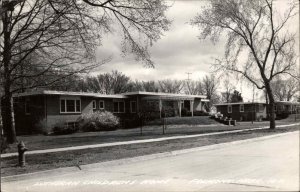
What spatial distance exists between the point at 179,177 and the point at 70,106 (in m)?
28.2

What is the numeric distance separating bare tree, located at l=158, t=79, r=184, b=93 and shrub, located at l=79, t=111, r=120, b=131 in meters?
70.3

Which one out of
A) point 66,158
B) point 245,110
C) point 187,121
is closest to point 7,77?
point 66,158

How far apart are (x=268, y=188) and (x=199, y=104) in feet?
159

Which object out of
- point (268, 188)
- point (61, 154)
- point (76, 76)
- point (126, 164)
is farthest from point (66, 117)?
point (268, 188)

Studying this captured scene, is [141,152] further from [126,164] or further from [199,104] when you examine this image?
[199,104]

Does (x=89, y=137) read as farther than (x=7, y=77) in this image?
Yes

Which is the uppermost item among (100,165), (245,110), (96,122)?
(245,110)

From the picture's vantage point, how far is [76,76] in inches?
794

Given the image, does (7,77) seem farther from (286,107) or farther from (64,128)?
(286,107)

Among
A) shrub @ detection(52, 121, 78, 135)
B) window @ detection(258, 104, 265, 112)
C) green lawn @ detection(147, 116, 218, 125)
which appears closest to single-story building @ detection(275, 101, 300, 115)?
window @ detection(258, 104, 265, 112)

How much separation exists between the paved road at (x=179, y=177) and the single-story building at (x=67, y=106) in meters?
19.7

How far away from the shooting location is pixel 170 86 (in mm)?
109188

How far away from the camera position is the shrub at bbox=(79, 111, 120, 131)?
117 feet

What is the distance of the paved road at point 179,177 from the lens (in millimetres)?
8312
